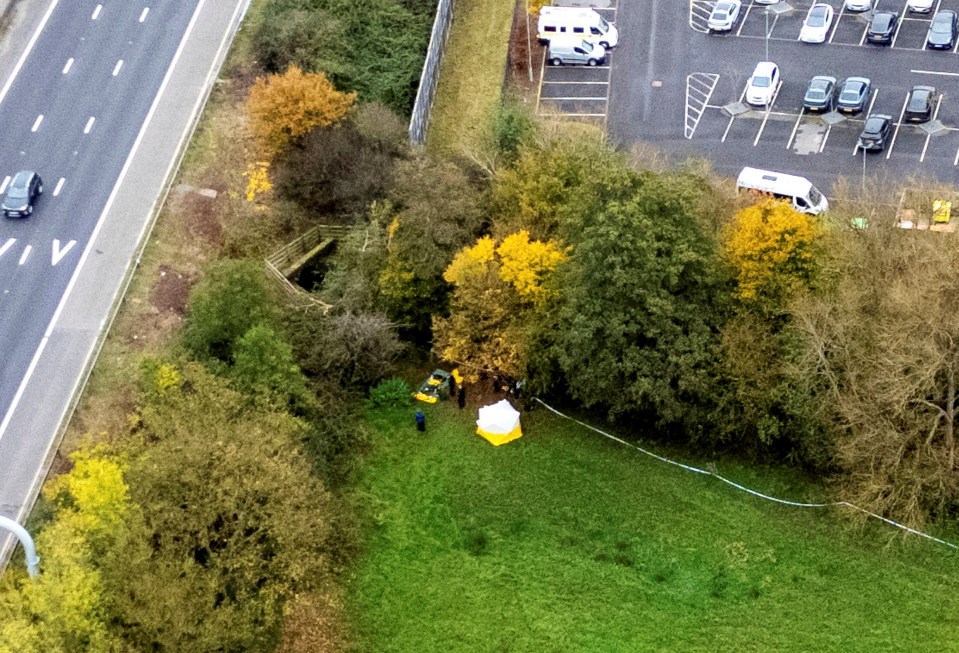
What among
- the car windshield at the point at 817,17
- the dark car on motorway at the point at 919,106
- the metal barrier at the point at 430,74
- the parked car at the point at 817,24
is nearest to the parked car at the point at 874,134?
the dark car on motorway at the point at 919,106

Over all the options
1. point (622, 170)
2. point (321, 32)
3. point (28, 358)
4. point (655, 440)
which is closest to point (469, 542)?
point (655, 440)

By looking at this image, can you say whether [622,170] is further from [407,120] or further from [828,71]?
[828,71]

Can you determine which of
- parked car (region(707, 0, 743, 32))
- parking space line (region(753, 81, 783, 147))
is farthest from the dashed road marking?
parked car (region(707, 0, 743, 32))

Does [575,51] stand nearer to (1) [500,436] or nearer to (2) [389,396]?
(2) [389,396]

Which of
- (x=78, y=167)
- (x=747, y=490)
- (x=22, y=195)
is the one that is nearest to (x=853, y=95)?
(x=747, y=490)

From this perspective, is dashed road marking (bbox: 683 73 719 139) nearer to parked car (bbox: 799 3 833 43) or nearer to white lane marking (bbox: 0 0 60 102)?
parked car (bbox: 799 3 833 43)
